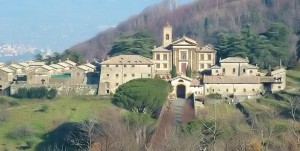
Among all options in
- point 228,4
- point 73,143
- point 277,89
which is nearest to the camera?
point 73,143

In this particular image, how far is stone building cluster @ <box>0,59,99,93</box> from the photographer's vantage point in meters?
47.3

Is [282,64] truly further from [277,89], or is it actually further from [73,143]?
[73,143]

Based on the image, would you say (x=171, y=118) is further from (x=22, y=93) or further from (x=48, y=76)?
(x=48, y=76)

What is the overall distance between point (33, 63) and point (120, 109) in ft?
44.3

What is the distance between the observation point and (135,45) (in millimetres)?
51438

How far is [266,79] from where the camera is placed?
44.6m

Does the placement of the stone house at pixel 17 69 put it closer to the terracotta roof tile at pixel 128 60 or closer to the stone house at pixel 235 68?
the terracotta roof tile at pixel 128 60

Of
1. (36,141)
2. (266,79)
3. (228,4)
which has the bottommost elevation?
(36,141)

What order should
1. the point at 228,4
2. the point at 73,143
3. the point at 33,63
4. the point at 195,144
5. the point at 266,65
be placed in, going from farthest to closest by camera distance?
1. the point at 228,4
2. the point at 33,63
3. the point at 266,65
4. the point at 73,143
5. the point at 195,144

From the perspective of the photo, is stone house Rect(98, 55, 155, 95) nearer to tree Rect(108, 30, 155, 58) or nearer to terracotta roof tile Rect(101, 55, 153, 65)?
terracotta roof tile Rect(101, 55, 153, 65)

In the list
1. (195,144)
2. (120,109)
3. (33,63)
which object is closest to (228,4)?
(33,63)

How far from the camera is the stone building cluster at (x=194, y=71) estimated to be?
44.6 m

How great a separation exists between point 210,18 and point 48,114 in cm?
5551

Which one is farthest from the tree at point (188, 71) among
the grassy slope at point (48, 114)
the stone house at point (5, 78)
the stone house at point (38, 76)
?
the stone house at point (5, 78)
